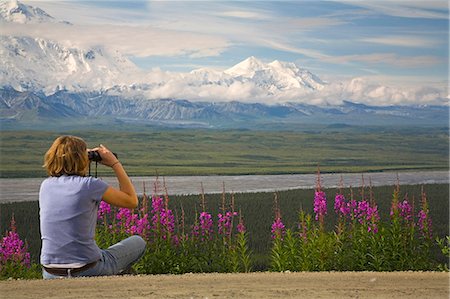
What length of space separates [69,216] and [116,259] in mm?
704

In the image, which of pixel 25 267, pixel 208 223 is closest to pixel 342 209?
pixel 208 223

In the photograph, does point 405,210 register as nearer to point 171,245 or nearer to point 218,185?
point 171,245

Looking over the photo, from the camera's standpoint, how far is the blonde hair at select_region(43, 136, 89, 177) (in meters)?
7.23

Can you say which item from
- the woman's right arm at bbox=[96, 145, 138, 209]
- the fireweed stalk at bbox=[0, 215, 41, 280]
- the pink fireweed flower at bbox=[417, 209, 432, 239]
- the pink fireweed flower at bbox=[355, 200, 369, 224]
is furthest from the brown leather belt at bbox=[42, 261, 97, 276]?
the pink fireweed flower at bbox=[417, 209, 432, 239]

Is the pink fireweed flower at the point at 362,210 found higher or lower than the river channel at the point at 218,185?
higher

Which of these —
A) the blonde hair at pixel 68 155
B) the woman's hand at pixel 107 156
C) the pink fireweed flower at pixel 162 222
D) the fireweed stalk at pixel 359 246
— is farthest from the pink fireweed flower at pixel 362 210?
the blonde hair at pixel 68 155

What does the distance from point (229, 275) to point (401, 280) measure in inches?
66.3

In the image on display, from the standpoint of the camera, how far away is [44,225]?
745 centimetres

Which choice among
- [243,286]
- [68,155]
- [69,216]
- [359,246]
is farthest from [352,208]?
[68,155]

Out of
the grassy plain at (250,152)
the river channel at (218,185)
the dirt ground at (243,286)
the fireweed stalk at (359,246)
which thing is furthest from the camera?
the grassy plain at (250,152)

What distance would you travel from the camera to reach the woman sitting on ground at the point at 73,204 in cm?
725

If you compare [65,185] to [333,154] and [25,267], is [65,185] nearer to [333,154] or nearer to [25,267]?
[25,267]

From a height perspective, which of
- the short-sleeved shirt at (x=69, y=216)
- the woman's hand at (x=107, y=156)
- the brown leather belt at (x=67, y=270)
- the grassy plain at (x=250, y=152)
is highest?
the woman's hand at (x=107, y=156)

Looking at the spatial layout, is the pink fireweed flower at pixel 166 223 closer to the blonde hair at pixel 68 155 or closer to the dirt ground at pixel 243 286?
the dirt ground at pixel 243 286
